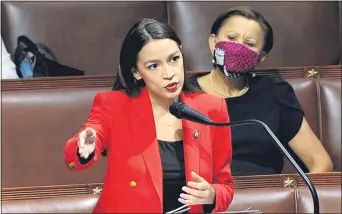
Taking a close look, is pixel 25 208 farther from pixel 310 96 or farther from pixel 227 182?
pixel 310 96

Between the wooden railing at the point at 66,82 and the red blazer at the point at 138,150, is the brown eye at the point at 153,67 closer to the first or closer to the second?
the red blazer at the point at 138,150

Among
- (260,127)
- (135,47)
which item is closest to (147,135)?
(135,47)

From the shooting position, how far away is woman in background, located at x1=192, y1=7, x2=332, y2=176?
3.37 ft

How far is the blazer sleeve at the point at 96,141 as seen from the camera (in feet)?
2.85

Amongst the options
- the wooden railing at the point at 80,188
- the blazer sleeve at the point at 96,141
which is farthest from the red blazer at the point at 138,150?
the wooden railing at the point at 80,188

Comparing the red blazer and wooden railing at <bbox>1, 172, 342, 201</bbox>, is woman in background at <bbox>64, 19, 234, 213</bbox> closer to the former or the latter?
the red blazer

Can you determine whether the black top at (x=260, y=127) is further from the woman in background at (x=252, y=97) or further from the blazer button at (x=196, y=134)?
the blazer button at (x=196, y=134)

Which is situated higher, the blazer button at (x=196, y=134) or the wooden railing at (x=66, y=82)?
the wooden railing at (x=66, y=82)

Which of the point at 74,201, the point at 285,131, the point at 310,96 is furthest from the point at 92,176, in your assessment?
the point at 310,96

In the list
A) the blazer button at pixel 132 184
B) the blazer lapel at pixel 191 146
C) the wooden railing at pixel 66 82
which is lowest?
the blazer button at pixel 132 184

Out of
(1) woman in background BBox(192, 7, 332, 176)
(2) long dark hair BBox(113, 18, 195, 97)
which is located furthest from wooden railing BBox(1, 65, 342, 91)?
(2) long dark hair BBox(113, 18, 195, 97)

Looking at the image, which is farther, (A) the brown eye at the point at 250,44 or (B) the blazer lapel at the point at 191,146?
(A) the brown eye at the point at 250,44

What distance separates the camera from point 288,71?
1.15 m

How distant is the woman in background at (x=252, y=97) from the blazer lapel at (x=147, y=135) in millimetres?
109
